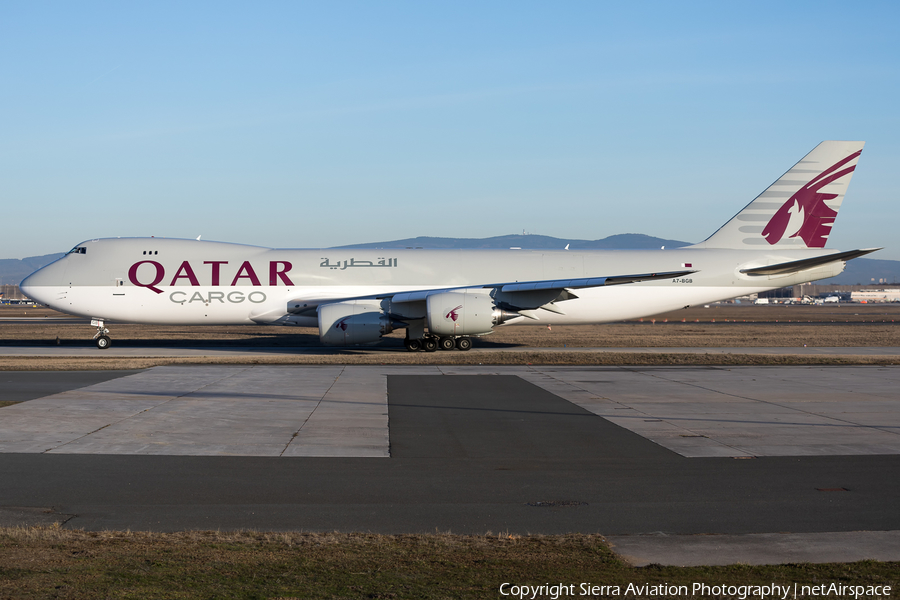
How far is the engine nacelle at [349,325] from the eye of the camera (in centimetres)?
2770

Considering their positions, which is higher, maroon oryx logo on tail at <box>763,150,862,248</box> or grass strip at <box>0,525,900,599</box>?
maroon oryx logo on tail at <box>763,150,862,248</box>

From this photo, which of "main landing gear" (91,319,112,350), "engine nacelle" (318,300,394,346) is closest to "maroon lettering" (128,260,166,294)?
"main landing gear" (91,319,112,350)

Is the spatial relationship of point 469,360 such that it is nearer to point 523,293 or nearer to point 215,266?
point 523,293

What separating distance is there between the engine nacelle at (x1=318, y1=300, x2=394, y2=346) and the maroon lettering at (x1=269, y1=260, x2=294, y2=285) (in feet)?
10.1

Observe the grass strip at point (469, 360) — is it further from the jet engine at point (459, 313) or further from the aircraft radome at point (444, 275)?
the aircraft radome at point (444, 275)

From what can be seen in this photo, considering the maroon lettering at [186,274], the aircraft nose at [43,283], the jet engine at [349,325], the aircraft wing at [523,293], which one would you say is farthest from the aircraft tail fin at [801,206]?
the aircraft nose at [43,283]

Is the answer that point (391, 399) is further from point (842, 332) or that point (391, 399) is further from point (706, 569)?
point (842, 332)

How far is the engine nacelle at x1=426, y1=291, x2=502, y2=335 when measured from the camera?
1099 inches

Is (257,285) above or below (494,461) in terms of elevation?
above

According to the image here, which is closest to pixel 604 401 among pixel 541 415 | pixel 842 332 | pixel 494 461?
pixel 541 415

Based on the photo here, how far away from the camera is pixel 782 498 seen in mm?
8625

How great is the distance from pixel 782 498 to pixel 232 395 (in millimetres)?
12534

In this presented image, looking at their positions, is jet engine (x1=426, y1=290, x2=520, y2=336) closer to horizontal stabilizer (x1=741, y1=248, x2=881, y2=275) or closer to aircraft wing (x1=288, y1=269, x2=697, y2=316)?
aircraft wing (x1=288, y1=269, x2=697, y2=316)

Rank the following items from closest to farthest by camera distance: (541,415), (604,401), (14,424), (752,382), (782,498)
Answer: (782,498), (14,424), (541,415), (604,401), (752,382)
